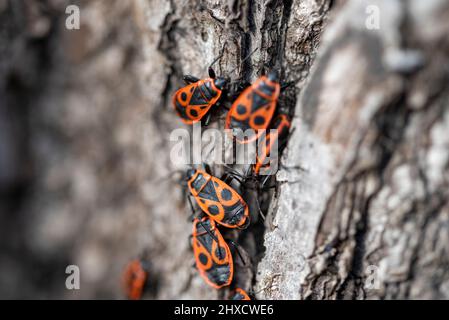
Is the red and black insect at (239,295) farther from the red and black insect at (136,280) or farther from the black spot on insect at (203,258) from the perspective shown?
the red and black insect at (136,280)

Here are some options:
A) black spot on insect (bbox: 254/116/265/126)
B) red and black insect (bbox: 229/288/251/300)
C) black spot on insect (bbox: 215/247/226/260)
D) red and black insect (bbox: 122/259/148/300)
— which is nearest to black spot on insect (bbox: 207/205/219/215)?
black spot on insect (bbox: 215/247/226/260)

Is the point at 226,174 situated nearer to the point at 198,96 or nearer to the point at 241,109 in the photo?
the point at 241,109

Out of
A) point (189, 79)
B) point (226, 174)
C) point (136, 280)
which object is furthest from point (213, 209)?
point (136, 280)

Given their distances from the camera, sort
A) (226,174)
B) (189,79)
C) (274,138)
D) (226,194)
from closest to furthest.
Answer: (274,138)
(226,194)
(226,174)
(189,79)

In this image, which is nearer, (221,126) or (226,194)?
(226,194)

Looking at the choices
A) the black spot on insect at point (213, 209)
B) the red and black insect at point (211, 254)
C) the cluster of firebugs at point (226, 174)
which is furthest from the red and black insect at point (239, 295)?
the black spot on insect at point (213, 209)

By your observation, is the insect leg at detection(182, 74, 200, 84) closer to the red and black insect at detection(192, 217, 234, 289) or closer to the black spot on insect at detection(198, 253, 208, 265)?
the red and black insect at detection(192, 217, 234, 289)
